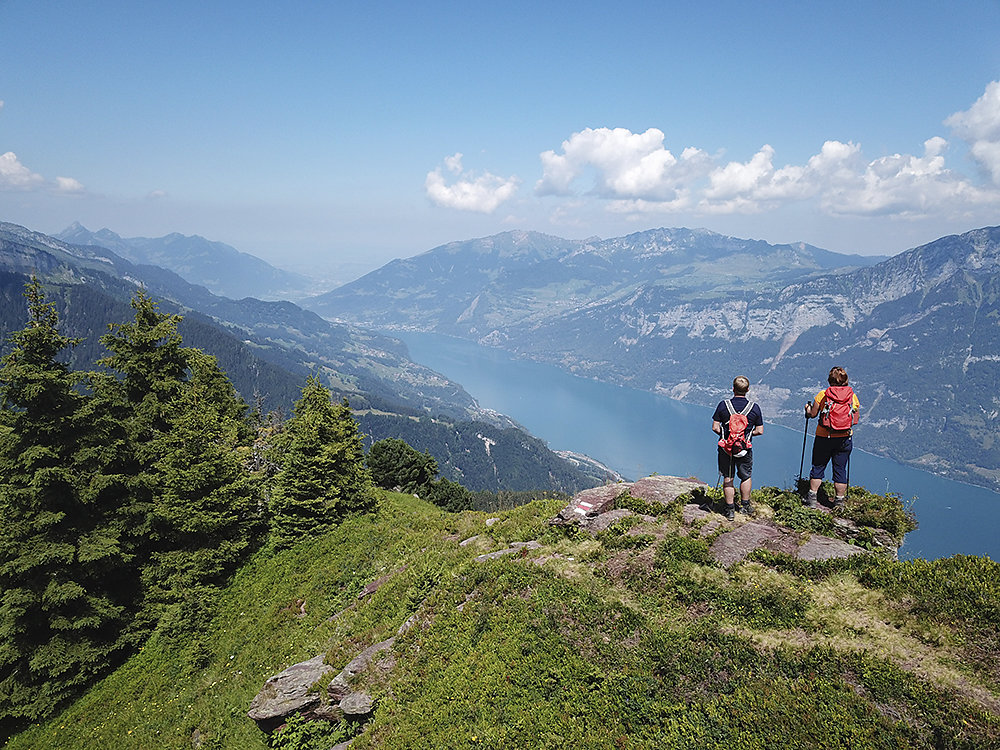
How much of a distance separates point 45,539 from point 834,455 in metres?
24.1

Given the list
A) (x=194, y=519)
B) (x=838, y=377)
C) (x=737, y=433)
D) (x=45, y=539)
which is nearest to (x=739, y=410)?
(x=737, y=433)

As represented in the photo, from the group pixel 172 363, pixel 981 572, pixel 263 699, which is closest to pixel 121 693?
pixel 263 699

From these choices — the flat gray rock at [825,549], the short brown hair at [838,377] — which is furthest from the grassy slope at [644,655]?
the short brown hair at [838,377]

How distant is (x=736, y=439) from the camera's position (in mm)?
11156

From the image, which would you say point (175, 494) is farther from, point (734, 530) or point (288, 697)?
point (734, 530)

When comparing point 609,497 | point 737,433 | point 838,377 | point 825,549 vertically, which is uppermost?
point 838,377

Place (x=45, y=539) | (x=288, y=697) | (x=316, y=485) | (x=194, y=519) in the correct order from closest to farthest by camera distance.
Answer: (x=288, y=697) → (x=45, y=539) → (x=194, y=519) → (x=316, y=485)

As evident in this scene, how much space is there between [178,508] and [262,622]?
594cm

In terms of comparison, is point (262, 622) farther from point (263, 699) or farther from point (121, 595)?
point (121, 595)

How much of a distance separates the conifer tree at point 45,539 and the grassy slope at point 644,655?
8.00ft

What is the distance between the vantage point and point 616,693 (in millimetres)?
8039

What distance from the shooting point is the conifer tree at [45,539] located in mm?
15773

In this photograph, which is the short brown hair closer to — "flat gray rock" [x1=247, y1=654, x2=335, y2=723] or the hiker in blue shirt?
the hiker in blue shirt

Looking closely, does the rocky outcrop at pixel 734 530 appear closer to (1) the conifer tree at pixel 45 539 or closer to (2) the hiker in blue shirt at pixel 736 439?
(2) the hiker in blue shirt at pixel 736 439
